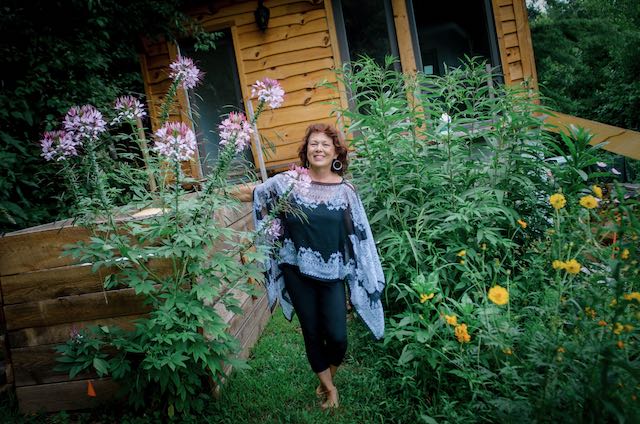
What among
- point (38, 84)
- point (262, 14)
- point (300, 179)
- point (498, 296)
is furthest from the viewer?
point (262, 14)

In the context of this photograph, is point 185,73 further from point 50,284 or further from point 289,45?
point 289,45

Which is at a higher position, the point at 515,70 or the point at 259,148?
the point at 515,70

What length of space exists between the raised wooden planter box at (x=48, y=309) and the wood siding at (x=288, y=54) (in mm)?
3691

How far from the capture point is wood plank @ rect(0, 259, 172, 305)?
2.61 metres

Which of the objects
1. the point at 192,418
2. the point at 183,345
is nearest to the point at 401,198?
the point at 183,345

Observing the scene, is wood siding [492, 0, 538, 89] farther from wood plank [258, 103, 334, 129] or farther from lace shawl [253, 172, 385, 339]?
lace shawl [253, 172, 385, 339]

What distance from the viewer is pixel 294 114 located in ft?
20.6

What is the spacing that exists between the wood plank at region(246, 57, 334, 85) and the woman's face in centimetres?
377

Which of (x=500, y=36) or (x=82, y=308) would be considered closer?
(x=82, y=308)

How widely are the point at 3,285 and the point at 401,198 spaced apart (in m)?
2.67

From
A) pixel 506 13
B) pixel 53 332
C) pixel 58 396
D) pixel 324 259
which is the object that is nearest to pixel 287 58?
pixel 506 13

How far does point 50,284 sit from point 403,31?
5.46 metres

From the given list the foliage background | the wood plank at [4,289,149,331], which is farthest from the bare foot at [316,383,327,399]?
the foliage background

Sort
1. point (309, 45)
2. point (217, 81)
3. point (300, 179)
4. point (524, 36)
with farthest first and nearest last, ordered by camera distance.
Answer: point (217, 81) < point (309, 45) < point (524, 36) < point (300, 179)
